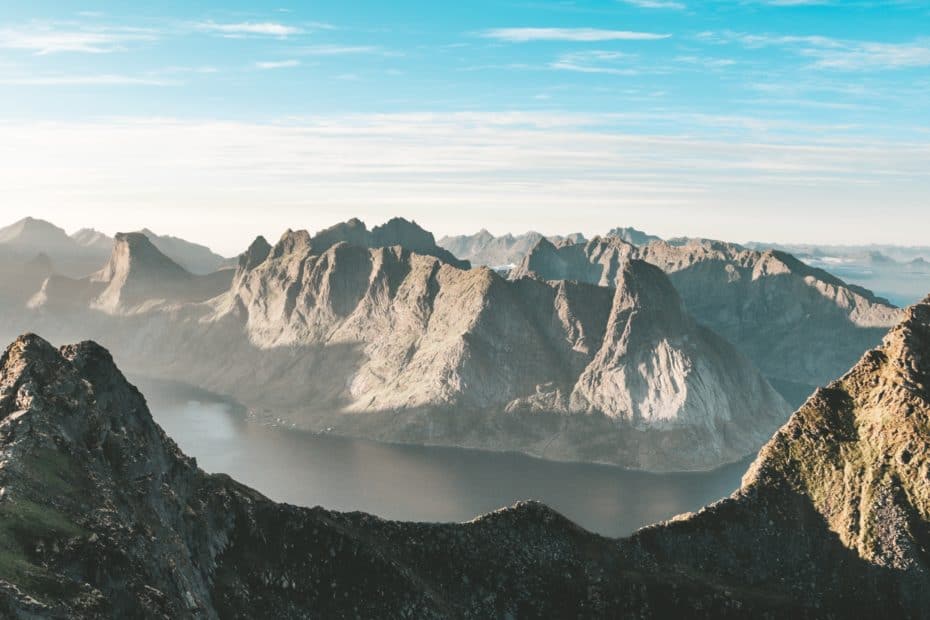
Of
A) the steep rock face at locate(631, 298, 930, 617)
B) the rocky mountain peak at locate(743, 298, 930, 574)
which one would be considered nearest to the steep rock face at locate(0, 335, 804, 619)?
the steep rock face at locate(631, 298, 930, 617)

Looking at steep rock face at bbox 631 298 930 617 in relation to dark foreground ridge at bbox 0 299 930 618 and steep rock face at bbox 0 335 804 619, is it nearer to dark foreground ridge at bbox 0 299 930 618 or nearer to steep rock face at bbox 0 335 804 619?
dark foreground ridge at bbox 0 299 930 618

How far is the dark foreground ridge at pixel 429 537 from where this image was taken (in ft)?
137

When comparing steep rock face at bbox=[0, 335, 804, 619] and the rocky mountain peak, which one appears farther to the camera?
the rocky mountain peak

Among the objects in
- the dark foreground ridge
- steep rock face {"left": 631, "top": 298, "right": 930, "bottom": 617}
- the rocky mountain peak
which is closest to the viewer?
the dark foreground ridge

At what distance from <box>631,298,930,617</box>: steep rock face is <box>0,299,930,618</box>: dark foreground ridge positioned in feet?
0.50

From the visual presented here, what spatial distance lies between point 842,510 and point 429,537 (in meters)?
38.5

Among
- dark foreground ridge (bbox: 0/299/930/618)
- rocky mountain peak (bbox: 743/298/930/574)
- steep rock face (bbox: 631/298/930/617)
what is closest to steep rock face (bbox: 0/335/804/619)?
dark foreground ridge (bbox: 0/299/930/618)

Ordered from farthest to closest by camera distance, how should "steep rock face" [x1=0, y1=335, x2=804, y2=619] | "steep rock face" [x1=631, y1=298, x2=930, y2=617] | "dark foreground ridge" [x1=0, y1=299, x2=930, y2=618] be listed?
1. "steep rock face" [x1=631, y1=298, x2=930, y2=617]
2. "dark foreground ridge" [x1=0, y1=299, x2=930, y2=618]
3. "steep rock face" [x1=0, y1=335, x2=804, y2=619]

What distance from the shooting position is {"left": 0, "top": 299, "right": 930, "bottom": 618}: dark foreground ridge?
41.7 metres

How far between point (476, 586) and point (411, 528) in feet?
22.2

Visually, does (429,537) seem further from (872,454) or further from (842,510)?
(872,454)

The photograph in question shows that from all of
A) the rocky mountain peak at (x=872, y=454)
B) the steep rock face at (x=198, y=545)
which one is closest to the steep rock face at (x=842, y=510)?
the rocky mountain peak at (x=872, y=454)

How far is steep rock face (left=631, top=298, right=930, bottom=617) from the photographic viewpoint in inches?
2943

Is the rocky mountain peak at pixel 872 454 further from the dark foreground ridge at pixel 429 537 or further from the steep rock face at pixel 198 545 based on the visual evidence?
the steep rock face at pixel 198 545
